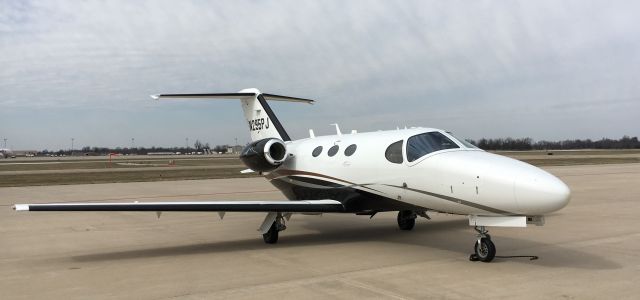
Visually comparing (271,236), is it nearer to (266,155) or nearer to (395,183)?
(266,155)

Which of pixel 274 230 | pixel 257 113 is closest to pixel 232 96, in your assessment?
pixel 257 113

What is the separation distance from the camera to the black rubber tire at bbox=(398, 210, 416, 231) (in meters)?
12.4

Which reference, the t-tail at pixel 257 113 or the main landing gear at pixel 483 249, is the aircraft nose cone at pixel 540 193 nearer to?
the main landing gear at pixel 483 249

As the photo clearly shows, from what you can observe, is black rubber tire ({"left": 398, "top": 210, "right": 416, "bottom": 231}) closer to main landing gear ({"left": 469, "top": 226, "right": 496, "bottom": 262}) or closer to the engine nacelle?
the engine nacelle

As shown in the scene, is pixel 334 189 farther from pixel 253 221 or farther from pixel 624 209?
pixel 624 209

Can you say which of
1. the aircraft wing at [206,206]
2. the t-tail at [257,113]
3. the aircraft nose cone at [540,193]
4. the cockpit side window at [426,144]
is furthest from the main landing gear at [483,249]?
the t-tail at [257,113]

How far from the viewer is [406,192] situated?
9617 millimetres

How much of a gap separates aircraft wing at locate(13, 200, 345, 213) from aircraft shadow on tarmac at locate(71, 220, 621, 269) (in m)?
0.83

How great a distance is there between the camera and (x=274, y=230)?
10.8 metres

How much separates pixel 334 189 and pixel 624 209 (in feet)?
31.2

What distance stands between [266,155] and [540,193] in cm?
660

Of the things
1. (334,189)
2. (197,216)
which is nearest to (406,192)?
(334,189)

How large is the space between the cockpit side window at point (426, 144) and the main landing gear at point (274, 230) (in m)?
2.96

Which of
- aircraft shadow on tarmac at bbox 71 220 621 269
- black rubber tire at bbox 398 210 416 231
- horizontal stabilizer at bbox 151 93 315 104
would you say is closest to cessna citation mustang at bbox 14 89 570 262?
black rubber tire at bbox 398 210 416 231
